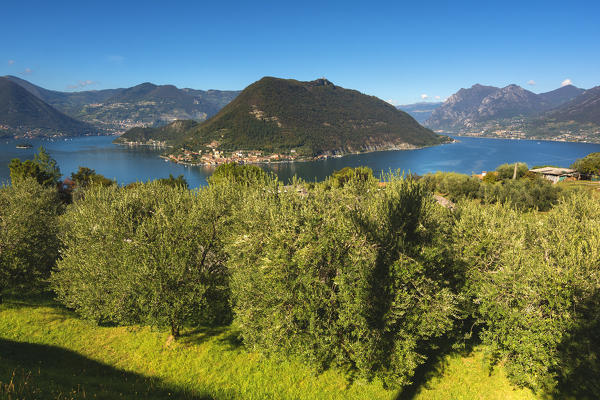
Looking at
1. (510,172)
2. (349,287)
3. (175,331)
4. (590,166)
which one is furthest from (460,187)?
(175,331)

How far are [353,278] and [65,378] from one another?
45.4 feet

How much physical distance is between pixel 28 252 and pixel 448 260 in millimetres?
28421

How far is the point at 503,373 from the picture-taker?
15.4m

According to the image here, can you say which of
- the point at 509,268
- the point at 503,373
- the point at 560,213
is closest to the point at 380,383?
the point at 503,373

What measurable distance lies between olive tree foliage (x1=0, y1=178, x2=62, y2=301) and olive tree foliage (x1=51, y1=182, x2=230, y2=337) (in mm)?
3081

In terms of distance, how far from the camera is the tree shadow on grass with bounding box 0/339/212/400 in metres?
9.78

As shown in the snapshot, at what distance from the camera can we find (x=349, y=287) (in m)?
13.0

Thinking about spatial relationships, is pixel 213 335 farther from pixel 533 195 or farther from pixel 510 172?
pixel 510 172

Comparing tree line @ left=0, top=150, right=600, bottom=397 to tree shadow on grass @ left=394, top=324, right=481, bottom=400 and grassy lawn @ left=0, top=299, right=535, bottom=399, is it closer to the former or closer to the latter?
tree shadow on grass @ left=394, top=324, right=481, bottom=400

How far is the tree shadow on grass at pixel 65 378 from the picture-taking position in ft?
32.1

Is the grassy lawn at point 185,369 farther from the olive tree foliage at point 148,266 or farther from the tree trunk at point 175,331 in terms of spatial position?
the olive tree foliage at point 148,266

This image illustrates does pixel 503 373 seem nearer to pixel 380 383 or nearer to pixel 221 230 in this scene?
pixel 380 383

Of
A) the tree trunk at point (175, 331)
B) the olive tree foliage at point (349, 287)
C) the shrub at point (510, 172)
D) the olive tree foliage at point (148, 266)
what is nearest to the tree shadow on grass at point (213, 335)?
the tree trunk at point (175, 331)

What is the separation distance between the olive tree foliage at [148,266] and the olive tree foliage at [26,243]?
121 inches
